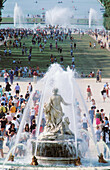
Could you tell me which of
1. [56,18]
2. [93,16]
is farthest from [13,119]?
[93,16]

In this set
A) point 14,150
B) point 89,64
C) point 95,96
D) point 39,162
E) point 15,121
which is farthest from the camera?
point 89,64

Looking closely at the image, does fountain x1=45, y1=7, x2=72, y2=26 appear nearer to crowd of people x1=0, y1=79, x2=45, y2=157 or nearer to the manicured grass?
the manicured grass

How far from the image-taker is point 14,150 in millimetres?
18859

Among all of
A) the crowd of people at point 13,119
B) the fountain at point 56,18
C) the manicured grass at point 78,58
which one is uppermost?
the fountain at point 56,18

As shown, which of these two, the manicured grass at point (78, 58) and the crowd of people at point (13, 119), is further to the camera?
the manicured grass at point (78, 58)

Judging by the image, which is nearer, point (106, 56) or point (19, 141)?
point (19, 141)

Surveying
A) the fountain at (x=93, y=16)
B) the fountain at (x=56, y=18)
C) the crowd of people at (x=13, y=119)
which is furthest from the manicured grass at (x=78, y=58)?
the fountain at (x=93, y=16)

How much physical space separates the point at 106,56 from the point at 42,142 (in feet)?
156

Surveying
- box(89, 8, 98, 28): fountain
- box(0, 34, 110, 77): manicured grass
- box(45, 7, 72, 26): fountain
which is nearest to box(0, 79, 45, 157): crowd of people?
box(0, 34, 110, 77): manicured grass

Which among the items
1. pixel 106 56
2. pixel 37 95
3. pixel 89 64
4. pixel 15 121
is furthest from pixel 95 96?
pixel 106 56

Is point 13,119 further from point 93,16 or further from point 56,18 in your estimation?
point 93,16

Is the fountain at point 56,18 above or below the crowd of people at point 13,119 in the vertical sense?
above

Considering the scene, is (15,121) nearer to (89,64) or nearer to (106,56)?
(89,64)

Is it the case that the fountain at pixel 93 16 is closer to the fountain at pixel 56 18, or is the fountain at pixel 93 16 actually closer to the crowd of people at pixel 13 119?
the fountain at pixel 56 18
